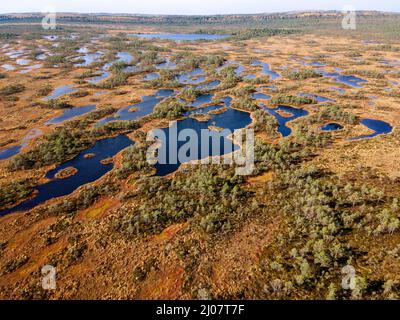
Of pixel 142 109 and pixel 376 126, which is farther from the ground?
pixel 142 109

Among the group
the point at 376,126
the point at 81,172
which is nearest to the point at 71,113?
the point at 81,172

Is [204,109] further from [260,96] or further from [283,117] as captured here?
[260,96]

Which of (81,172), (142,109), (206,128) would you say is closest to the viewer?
(81,172)

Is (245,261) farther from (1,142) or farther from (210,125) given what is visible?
(1,142)

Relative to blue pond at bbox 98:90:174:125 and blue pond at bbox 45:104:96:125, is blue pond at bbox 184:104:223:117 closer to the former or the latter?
blue pond at bbox 98:90:174:125

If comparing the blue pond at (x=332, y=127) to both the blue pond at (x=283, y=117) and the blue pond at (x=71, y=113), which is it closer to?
the blue pond at (x=283, y=117)

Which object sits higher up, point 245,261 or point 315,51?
point 315,51

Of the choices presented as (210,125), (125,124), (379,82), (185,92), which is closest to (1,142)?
(125,124)
